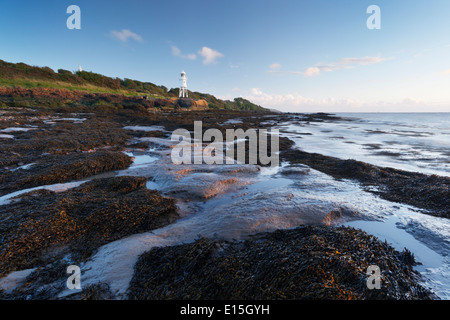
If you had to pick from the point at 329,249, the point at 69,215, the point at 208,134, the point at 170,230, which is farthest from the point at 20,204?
the point at 208,134

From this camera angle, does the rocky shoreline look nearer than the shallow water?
Yes

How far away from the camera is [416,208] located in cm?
377

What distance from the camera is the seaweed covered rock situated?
1.77 meters

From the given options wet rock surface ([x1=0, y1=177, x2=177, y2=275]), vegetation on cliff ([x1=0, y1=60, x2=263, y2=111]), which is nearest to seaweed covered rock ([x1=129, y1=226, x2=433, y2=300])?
wet rock surface ([x1=0, y1=177, x2=177, y2=275])

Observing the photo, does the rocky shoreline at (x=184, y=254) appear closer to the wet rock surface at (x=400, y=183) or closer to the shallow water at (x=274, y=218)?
the wet rock surface at (x=400, y=183)

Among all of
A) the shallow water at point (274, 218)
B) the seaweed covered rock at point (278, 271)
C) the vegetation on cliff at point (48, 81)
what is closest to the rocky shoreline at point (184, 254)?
the seaweed covered rock at point (278, 271)

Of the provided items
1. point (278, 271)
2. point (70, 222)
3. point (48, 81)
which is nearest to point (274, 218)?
point (278, 271)

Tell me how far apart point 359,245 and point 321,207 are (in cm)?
117

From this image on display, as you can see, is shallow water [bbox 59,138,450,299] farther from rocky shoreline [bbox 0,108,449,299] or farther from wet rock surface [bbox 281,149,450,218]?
wet rock surface [bbox 281,149,450,218]

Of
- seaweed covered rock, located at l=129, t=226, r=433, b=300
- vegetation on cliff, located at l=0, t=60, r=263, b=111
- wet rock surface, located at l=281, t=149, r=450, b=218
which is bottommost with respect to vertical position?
seaweed covered rock, located at l=129, t=226, r=433, b=300

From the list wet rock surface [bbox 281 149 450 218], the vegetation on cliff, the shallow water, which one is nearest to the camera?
the shallow water

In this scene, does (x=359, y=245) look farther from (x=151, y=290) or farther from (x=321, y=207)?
(x=151, y=290)

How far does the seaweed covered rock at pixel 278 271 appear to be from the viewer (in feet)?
5.79

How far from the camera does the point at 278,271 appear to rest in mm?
1952
